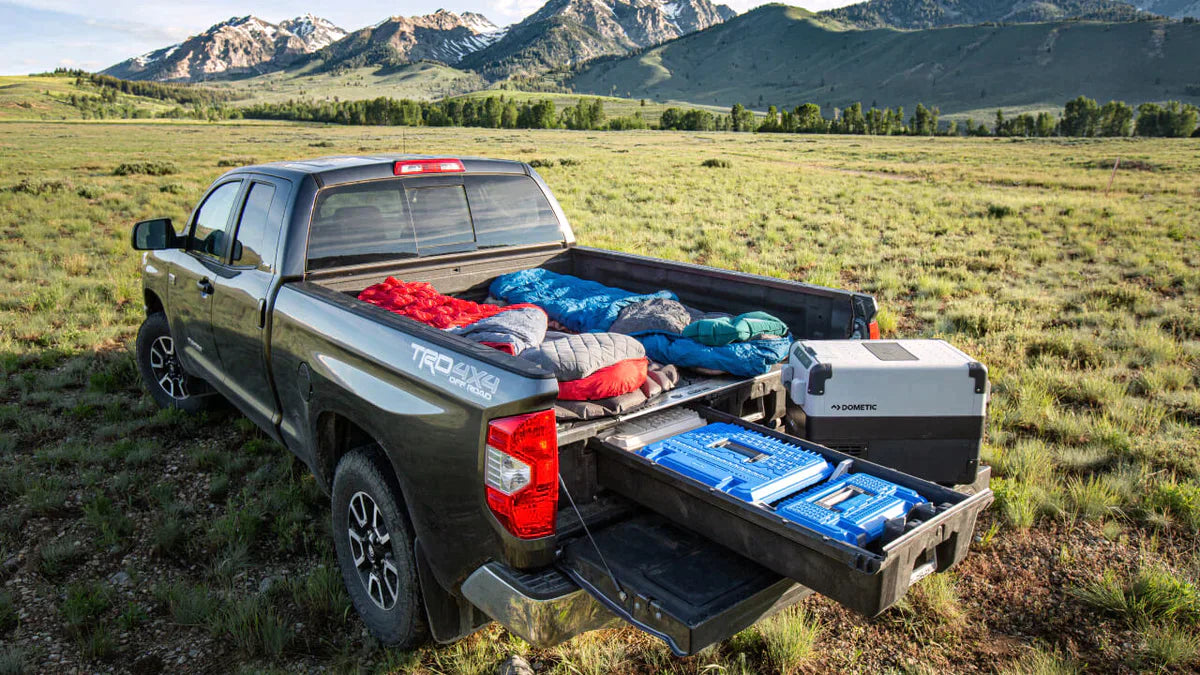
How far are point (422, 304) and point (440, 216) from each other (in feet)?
2.75

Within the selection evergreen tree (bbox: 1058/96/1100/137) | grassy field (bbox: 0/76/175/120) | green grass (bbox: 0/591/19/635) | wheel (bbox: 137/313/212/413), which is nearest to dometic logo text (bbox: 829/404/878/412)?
green grass (bbox: 0/591/19/635)

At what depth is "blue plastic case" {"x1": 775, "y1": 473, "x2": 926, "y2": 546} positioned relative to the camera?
82.8 inches

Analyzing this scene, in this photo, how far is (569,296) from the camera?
4695mm

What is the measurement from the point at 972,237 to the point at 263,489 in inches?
581

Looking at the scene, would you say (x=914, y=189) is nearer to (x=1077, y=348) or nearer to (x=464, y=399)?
(x=1077, y=348)

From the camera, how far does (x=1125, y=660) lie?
10.3 feet

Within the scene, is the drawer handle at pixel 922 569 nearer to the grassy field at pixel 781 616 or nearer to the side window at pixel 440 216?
the grassy field at pixel 781 616

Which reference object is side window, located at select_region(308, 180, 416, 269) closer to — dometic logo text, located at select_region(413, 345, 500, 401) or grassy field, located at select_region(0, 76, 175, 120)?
dometic logo text, located at select_region(413, 345, 500, 401)

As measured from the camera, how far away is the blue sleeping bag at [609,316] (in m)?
3.32

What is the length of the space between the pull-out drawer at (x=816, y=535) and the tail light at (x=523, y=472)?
0.20m

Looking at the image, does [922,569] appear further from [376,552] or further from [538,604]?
[376,552]

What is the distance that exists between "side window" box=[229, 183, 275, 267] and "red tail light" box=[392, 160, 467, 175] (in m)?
0.72

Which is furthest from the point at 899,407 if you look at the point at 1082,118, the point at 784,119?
the point at 784,119

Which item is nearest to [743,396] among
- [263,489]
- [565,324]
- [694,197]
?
[565,324]
